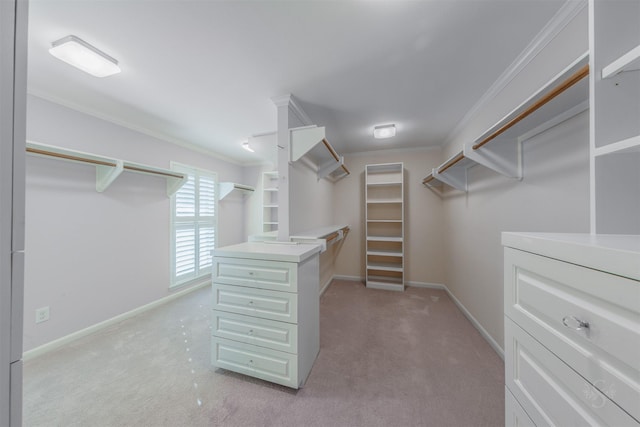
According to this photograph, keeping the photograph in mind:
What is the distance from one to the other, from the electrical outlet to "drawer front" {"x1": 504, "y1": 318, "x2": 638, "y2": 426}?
3.45m

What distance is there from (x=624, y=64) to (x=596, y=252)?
586 millimetres

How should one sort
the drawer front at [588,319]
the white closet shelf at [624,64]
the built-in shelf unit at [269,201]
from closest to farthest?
the drawer front at [588,319], the white closet shelf at [624,64], the built-in shelf unit at [269,201]

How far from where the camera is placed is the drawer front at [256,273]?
1457 mm

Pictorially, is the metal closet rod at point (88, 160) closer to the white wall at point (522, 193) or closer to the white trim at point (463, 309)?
the white trim at point (463, 309)

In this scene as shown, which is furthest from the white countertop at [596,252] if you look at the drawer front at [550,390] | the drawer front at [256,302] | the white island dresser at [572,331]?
the drawer front at [256,302]

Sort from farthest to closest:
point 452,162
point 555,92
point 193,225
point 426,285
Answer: point 426,285, point 193,225, point 452,162, point 555,92

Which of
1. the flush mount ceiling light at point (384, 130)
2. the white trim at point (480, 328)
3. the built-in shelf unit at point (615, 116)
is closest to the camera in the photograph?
the built-in shelf unit at point (615, 116)

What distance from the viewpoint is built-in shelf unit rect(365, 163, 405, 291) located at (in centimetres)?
360

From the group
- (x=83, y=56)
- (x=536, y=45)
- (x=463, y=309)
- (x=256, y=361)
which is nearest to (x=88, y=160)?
(x=83, y=56)

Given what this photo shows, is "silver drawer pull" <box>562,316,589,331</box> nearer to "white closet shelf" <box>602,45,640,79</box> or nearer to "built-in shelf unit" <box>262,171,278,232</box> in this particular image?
"white closet shelf" <box>602,45,640,79</box>

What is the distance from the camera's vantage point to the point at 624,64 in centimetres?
61

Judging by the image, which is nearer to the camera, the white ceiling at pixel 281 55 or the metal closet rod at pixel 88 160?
the white ceiling at pixel 281 55

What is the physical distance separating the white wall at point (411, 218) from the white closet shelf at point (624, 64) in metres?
3.10

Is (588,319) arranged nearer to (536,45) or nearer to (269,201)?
(536,45)
